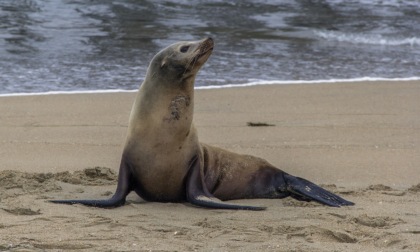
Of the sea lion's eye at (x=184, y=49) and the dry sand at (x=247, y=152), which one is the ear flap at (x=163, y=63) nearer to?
the sea lion's eye at (x=184, y=49)

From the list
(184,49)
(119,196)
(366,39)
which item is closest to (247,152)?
(184,49)

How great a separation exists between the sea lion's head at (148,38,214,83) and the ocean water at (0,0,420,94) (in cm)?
382

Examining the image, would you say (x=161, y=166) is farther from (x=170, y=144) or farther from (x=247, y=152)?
(x=247, y=152)

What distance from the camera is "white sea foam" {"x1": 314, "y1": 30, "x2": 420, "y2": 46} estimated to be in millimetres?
13820

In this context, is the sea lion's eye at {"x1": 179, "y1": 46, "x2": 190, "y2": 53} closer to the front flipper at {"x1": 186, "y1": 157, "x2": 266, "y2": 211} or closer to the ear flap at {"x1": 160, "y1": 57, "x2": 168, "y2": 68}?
the ear flap at {"x1": 160, "y1": 57, "x2": 168, "y2": 68}

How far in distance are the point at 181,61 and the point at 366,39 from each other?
29.2 feet

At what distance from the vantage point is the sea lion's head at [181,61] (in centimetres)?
575

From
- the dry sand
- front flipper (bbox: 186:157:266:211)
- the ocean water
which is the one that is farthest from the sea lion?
the ocean water

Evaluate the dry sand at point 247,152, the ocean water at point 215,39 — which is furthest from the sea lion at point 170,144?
the ocean water at point 215,39

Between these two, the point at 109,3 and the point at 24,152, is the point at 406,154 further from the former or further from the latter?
the point at 109,3

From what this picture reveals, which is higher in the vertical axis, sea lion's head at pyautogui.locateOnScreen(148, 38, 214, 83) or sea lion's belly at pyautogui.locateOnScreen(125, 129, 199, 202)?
sea lion's head at pyautogui.locateOnScreen(148, 38, 214, 83)

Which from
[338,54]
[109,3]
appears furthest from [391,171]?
[109,3]

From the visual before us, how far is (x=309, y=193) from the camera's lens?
5930 millimetres

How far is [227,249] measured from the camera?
14.6ft
